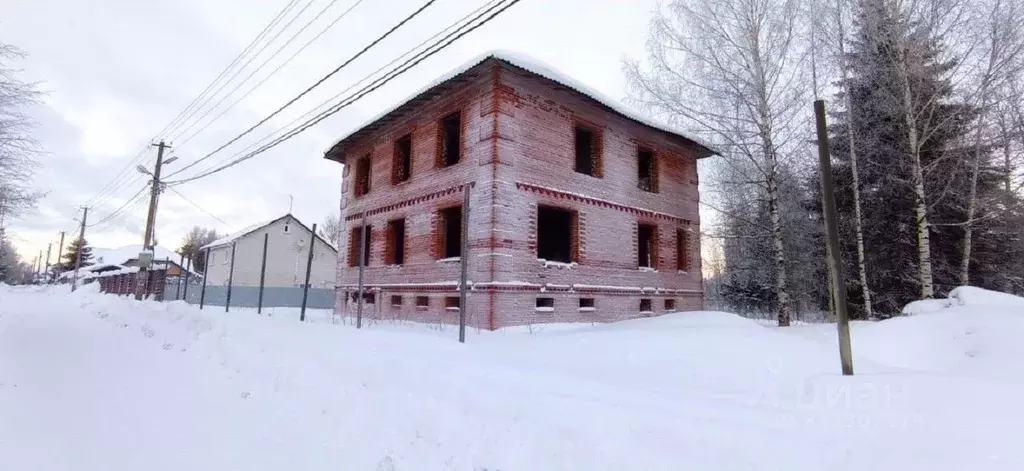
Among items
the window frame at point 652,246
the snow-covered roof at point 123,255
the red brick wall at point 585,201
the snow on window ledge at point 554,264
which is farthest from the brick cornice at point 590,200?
the snow-covered roof at point 123,255

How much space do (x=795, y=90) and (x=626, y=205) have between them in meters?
5.64

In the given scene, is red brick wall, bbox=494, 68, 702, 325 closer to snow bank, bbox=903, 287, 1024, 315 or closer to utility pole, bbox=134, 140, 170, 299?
snow bank, bbox=903, 287, 1024, 315

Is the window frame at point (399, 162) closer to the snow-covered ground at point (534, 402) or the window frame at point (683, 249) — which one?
the snow-covered ground at point (534, 402)

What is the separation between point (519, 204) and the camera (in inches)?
489

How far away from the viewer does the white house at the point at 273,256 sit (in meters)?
34.5

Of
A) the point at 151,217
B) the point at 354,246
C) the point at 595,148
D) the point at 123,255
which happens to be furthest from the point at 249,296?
the point at 123,255

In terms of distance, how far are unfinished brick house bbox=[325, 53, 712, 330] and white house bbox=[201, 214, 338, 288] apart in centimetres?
2048

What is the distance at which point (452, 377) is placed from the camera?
5832 mm

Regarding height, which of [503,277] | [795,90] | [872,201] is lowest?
[503,277]

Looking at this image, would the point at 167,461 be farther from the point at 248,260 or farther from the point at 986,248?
the point at 248,260

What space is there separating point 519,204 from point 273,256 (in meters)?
29.9

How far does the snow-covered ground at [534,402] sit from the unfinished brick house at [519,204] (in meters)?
4.29

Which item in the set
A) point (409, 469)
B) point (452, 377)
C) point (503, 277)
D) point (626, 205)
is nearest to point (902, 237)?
point (626, 205)

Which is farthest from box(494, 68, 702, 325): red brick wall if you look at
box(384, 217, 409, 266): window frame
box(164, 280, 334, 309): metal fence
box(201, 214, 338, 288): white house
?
box(201, 214, 338, 288): white house
